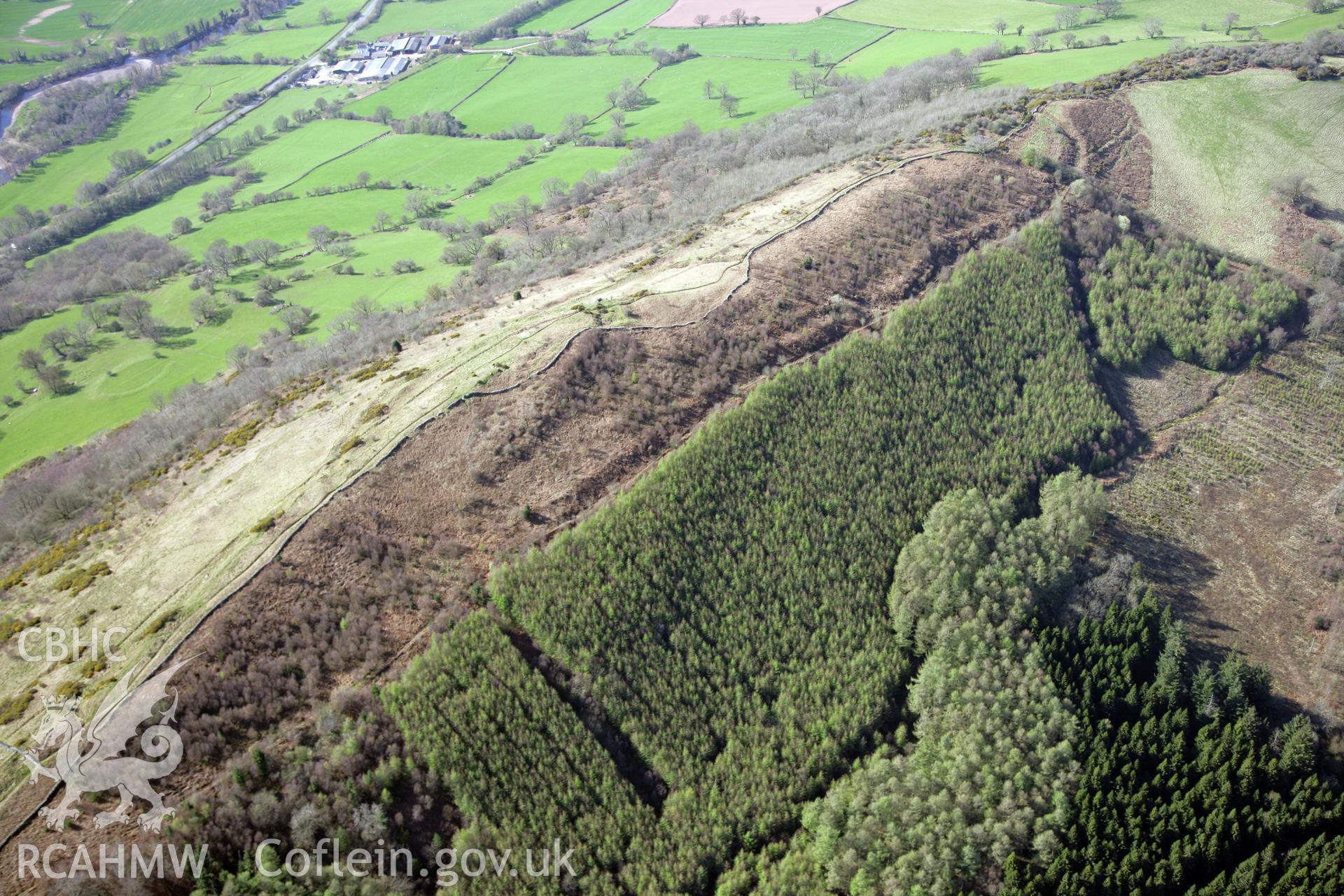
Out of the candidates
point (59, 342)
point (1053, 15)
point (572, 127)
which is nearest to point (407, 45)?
point (572, 127)

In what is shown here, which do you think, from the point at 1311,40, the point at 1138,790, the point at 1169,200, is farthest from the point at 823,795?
the point at 1311,40

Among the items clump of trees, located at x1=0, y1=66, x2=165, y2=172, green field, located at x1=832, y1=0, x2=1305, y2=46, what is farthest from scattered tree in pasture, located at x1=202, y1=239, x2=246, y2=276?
green field, located at x1=832, y1=0, x2=1305, y2=46

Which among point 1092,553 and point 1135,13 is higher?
point 1135,13

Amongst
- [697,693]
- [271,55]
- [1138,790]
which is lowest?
[1138,790]

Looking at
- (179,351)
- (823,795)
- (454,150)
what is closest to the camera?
(823,795)

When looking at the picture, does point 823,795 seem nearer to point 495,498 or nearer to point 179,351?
point 495,498

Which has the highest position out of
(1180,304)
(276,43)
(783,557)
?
(276,43)

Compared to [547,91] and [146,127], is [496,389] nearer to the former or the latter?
[547,91]

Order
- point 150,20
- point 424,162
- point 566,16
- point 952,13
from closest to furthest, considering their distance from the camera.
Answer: point 424,162
point 952,13
point 566,16
point 150,20
